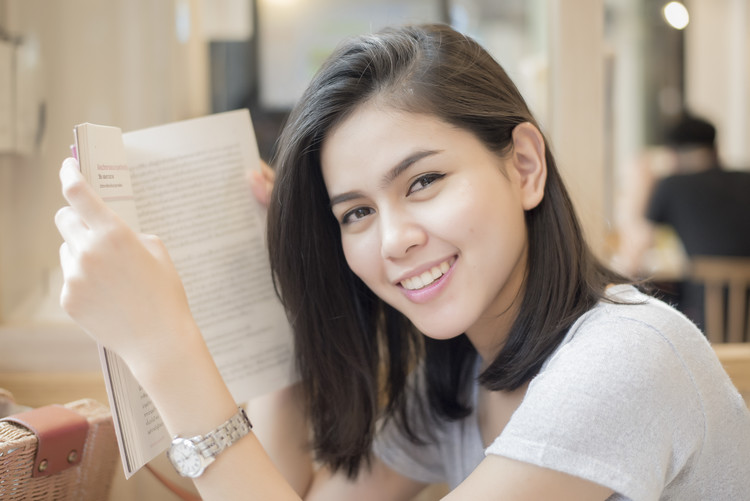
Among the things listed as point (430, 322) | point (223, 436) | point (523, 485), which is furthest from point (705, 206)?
point (223, 436)

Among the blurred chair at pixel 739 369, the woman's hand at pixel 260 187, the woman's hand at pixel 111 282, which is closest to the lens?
the woman's hand at pixel 111 282

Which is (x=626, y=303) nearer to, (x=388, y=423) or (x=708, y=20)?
(x=388, y=423)

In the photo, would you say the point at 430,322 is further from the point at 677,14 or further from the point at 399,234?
the point at 677,14

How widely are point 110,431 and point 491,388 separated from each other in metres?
0.52

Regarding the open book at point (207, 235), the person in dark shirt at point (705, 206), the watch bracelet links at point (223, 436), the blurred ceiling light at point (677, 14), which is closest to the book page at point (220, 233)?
the open book at point (207, 235)

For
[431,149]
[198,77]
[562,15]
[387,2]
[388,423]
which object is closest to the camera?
[431,149]

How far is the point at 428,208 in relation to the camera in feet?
2.80

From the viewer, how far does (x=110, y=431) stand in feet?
3.00

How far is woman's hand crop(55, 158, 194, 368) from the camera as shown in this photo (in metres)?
0.71

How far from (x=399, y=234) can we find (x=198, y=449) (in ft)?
1.10

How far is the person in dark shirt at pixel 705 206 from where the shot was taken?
294 centimetres

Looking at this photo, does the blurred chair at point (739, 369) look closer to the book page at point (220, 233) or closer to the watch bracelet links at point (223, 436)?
the book page at point (220, 233)

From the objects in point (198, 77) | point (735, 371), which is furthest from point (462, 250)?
point (198, 77)

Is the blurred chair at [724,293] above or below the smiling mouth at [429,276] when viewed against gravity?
below
